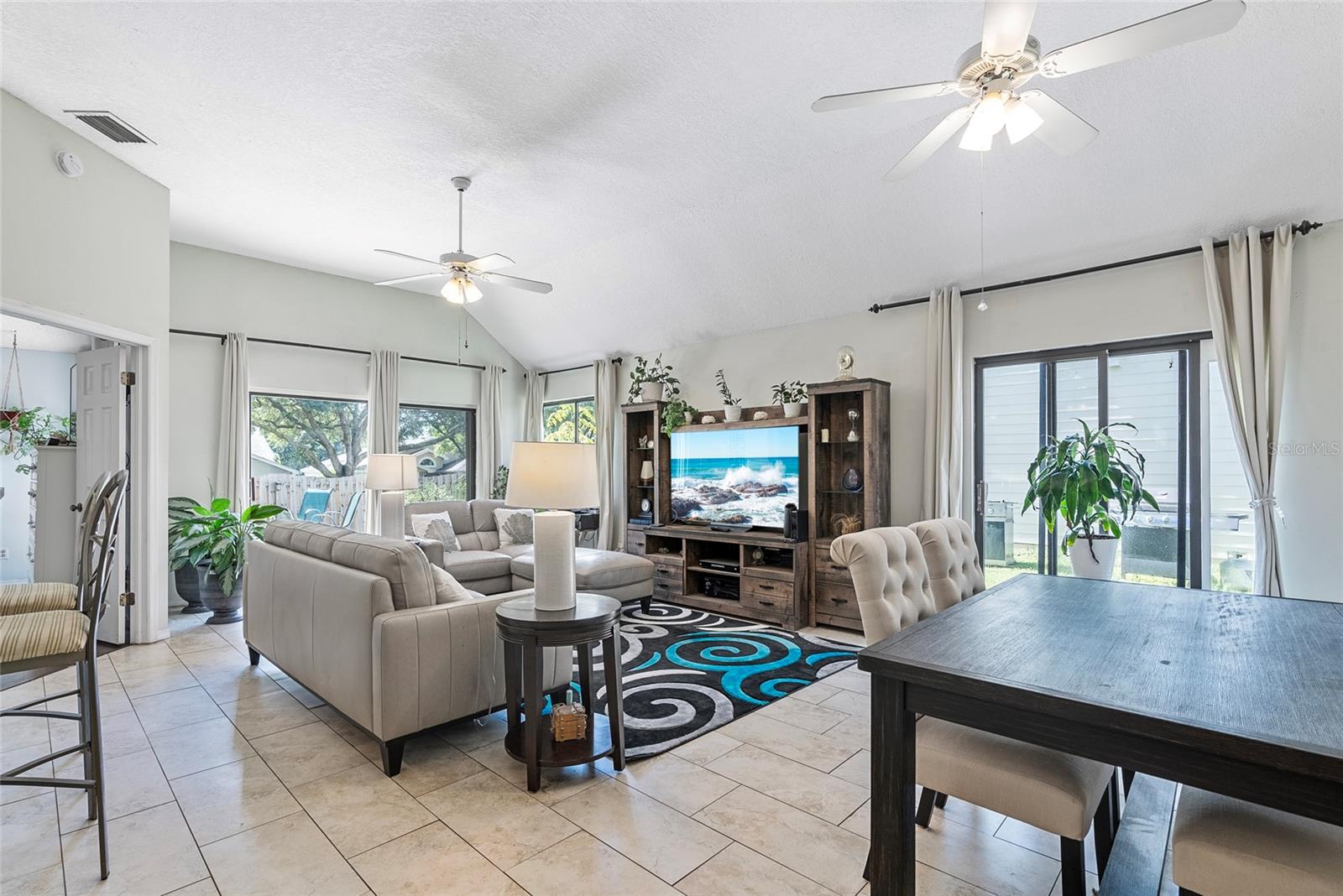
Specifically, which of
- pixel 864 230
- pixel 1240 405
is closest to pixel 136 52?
pixel 864 230

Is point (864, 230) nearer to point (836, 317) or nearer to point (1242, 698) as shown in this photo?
point (836, 317)

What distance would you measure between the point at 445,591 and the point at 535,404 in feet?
17.1

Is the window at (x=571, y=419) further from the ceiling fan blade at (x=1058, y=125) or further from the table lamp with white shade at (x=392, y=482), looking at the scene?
the ceiling fan blade at (x=1058, y=125)

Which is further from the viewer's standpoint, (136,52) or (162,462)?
(162,462)

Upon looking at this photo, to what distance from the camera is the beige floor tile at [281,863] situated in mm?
1853

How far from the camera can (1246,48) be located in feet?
8.93

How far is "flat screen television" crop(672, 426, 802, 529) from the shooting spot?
5215mm

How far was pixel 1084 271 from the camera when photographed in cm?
408

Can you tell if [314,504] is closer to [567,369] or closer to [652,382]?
[567,369]

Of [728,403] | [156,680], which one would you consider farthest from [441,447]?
[156,680]

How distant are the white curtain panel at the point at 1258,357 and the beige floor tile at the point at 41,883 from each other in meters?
5.13

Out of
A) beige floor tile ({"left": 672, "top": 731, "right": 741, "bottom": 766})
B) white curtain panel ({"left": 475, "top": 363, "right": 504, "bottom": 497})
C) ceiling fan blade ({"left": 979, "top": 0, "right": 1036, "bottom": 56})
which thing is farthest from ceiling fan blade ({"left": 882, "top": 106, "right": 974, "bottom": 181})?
white curtain panel ({"left": 475, "top": 363, "right": 504, "bottom": 497})

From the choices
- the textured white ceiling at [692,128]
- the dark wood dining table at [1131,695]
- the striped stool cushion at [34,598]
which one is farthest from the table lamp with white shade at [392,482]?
the dark wood dining table at [1131,695]

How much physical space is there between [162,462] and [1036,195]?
19.2 ft
